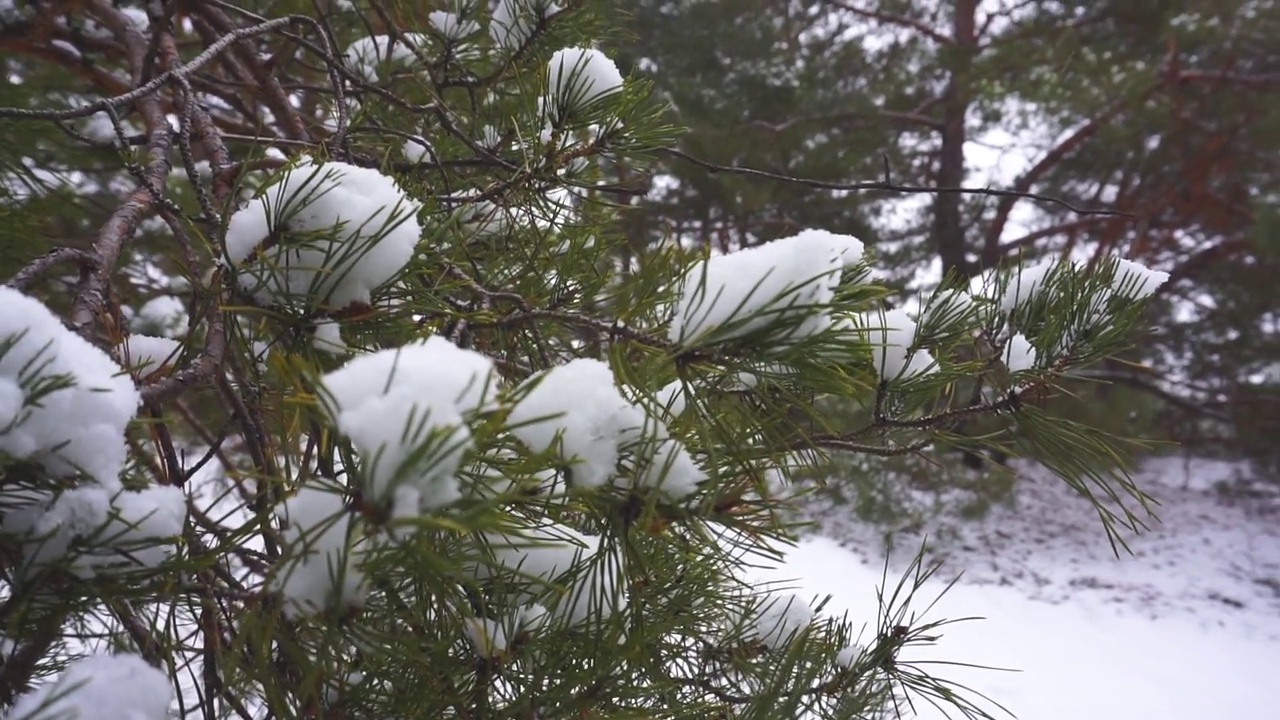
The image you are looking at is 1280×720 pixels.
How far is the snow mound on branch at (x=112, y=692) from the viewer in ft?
1.07

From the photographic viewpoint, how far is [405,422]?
234 millimetres

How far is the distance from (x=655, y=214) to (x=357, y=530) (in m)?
3.07

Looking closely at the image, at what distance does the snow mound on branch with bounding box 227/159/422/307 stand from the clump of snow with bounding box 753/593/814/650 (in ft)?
1.73

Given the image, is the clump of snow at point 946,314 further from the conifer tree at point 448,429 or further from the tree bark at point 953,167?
the tree bark at point 953,167

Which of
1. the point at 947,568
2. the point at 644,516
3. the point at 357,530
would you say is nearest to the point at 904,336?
the point at 644,516

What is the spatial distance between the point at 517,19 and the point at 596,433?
0.76 meters

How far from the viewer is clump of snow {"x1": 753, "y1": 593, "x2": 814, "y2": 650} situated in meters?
0.71

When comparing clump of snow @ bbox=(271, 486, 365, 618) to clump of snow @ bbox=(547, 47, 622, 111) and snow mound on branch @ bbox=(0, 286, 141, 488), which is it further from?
clump of snow @ bbox=(547, 47, 622, 111)

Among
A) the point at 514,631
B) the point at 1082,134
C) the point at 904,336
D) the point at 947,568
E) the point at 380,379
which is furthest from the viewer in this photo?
the point at 1082,134

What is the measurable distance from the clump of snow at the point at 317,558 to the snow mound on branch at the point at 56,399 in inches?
3.8

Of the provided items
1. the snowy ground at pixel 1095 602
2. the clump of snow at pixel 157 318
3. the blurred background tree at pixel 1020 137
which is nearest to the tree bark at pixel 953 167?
the blurred background tree at pixel 1020 137

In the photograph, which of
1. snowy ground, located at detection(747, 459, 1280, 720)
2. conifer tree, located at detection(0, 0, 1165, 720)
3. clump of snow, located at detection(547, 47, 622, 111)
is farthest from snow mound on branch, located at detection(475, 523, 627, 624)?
snowy ground, located at detection(747, 459, 1280, 720)

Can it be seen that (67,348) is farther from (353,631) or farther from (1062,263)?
(1062,263)

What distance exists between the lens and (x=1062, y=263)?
590 millimetres
